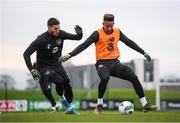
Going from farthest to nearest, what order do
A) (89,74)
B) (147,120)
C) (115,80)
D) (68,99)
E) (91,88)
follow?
1. (115,80)
2. (91,88)
3. (89,74)
4. (68,99)
5. (147,120)

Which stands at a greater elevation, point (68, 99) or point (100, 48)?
point (100, 48)

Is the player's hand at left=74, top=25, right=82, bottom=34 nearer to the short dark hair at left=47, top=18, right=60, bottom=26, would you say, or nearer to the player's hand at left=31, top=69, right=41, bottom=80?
the short dark hair at left=47, top=18, right=60, bottom=26

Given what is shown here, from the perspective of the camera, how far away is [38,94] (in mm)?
51750

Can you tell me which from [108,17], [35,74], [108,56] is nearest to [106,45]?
[108,56]

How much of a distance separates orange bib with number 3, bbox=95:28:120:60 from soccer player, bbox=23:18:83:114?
Answer: 107cm

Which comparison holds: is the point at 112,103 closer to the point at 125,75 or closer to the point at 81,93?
the point at 81,93

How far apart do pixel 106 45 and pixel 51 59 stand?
1834 mm

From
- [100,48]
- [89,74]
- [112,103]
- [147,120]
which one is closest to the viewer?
[147,120]

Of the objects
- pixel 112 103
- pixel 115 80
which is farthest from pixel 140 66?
pixel 112 103

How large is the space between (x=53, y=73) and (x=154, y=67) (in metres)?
37.3

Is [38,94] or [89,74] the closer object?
[89,74]

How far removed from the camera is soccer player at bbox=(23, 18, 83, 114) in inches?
701

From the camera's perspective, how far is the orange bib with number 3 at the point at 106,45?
17.3 m

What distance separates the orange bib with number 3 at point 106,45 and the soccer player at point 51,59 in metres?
1.07
